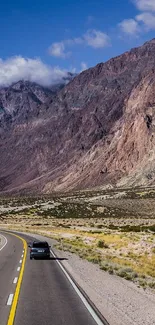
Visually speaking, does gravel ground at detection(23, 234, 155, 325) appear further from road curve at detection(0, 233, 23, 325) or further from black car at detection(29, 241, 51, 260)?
black car at detection(29, 241, 51, 260)

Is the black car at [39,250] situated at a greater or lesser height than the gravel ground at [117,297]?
greater

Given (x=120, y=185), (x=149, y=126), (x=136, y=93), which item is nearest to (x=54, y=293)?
(x=120, y=185)

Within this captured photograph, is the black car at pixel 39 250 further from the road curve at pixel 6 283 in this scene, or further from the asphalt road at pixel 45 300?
the asphalt road at pixel 45 300

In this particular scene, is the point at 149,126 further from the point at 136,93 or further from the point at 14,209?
the point at 14,209

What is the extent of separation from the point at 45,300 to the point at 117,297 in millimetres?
2327

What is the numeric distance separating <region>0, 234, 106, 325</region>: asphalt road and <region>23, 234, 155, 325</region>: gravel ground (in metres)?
0.56

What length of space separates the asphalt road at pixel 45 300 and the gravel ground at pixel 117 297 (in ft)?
1.84

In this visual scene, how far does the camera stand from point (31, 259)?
2800 centimetres

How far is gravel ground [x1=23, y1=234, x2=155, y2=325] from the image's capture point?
11.1 meters

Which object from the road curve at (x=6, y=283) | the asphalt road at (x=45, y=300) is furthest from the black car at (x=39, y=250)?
the asphalt road at (x=45, y=300)

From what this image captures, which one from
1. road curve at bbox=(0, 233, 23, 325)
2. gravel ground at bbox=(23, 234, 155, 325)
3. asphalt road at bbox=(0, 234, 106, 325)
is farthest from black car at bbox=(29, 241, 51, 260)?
gravel ground at bbox=(23, 234, 155, 325)

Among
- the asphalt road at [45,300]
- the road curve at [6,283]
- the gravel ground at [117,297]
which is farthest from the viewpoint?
the road curve at [6,283]

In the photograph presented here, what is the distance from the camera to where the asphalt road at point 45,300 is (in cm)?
1097

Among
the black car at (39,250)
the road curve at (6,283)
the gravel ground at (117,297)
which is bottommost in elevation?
the gravel ground at (117,297)
